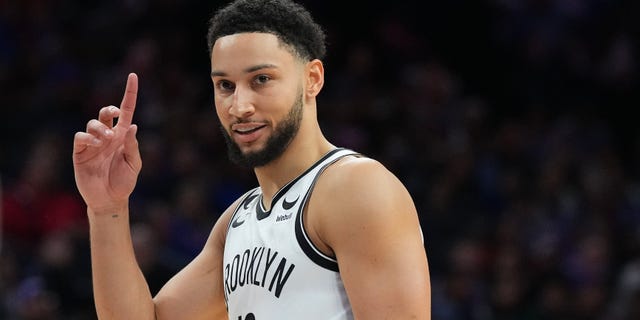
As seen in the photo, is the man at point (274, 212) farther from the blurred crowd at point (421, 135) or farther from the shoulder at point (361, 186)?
the blurred crowd at point (421, 135)

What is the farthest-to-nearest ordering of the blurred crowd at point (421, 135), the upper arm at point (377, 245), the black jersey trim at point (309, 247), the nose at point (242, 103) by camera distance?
the blurred crowd at point (421, 135)
the nose at point (242, 103)
the black jersey trim at point (309, 247)
the upper arm at point (377, 245)

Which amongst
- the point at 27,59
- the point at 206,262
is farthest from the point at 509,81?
the point at 206,262

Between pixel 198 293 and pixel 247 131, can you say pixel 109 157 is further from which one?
pixel 198 293

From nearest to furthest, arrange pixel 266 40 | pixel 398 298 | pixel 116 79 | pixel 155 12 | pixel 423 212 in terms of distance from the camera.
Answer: pixel 398 298
pixel 266 40
pixel 423 212
pixel 116 79
pixel 155 12

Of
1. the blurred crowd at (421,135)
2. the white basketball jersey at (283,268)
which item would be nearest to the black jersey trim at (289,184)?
the white basketball jersey at (283,268)

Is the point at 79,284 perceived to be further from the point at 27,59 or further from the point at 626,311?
the point at 626,311

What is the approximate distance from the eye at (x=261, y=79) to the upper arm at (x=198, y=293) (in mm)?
800

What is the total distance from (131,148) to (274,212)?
0.61 meters

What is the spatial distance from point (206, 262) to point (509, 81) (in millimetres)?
8495

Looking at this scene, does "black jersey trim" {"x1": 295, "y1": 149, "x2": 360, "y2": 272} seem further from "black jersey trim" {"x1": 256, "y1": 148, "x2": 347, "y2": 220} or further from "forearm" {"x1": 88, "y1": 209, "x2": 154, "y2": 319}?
"forearm" {"x1": 88, "y1": 209, "x2": 154, "y2": 319}

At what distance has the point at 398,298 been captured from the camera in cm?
336

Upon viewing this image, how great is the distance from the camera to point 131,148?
13.1 ft

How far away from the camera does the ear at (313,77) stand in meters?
3.89

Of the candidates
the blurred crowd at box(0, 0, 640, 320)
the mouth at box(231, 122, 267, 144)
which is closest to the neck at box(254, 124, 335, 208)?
the mouth at box(231, 122, 267, 144)
